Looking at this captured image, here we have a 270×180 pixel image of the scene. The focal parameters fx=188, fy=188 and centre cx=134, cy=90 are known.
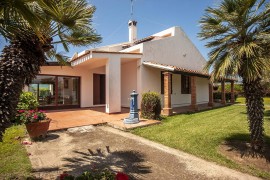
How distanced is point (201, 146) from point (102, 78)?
42.0 feet

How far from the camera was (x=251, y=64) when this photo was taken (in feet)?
18.3

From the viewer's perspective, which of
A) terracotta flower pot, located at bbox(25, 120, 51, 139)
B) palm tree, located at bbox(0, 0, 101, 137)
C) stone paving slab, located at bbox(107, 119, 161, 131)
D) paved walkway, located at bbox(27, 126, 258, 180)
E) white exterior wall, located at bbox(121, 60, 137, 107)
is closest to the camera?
palm tree, located at bbox(0, 0, 101, 137)

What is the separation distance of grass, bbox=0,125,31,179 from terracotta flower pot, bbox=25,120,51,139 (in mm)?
505

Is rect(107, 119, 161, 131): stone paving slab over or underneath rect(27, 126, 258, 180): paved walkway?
over

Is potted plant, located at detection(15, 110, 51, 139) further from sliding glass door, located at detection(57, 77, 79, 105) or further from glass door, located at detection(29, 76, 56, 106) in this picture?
sliding glass door, located at detection(57, 77, 79, 105)

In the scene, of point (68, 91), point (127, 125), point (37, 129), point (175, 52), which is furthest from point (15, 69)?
point (175, 52)

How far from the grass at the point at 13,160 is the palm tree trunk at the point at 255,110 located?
21.3 ft

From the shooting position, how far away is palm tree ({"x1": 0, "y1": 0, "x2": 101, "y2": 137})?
289cm

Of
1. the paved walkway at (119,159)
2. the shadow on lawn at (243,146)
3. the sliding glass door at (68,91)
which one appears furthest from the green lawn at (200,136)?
the sliding glass door at (68,91)

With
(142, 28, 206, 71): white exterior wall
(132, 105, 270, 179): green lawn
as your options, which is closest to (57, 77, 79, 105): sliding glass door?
(142, 28, 206, 71): white exterior wall

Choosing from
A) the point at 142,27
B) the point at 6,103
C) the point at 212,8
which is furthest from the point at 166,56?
the point at 6,103

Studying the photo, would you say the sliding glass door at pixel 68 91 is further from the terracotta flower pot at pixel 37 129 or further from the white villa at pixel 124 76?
the terracotta flower pot at pixel 37 129

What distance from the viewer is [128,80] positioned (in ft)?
52.0

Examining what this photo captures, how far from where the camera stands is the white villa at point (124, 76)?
1242cm
